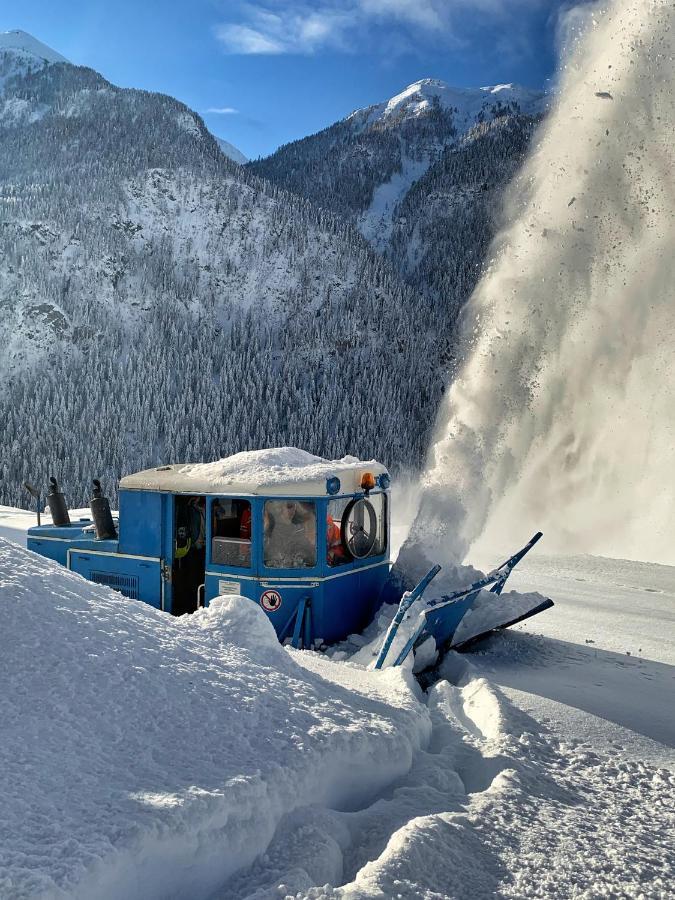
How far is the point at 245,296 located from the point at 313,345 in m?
19.0

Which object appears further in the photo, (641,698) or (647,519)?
(647,519)

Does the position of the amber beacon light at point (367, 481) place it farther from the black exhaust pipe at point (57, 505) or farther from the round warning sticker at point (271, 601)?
the black exhaust pipe at point (57, 505)

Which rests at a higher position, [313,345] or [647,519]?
[313,345]

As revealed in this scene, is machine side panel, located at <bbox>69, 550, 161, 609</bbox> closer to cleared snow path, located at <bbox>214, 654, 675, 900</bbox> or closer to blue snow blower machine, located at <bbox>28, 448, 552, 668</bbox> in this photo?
blue snow blower machine, located at <bbox>28, 448, 552, 668</bbox>

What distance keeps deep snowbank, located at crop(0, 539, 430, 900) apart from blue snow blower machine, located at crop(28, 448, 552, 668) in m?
2.10

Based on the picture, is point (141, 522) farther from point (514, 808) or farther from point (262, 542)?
point (514, 808)

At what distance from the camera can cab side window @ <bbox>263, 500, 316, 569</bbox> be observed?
9336mm

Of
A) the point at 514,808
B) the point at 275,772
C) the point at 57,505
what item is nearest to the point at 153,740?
the point at 275,772

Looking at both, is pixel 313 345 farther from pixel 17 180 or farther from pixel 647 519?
pixel 647 519

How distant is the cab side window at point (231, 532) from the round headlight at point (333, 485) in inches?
45.0

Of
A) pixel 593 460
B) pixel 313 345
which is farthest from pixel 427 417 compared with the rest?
pixel 593 460

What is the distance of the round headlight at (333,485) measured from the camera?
367 inches

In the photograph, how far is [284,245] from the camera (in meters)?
142

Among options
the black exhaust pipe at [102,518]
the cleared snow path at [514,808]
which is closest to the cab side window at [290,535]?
the cleared snow path at [514,808]
